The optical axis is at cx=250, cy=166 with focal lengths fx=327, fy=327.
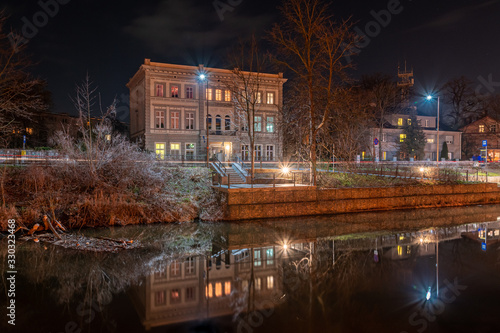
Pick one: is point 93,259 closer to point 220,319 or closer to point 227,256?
point 227,256

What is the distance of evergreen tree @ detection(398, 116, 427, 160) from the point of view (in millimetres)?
49344

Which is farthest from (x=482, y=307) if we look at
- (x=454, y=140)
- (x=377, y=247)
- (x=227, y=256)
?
(x=454, y=140)

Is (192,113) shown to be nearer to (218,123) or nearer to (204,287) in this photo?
(218,123)

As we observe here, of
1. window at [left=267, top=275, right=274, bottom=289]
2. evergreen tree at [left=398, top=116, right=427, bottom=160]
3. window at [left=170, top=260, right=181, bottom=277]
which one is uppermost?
evergreen tree at [left=398, top=116, right=427, bottom=160]

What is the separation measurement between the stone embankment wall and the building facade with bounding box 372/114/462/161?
23692 mm

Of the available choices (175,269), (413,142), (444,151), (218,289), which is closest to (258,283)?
(218,289)

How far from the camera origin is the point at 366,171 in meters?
29.8

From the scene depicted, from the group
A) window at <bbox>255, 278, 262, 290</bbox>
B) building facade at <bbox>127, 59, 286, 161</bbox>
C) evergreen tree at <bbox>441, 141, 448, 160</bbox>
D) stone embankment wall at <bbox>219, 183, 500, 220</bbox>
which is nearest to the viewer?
window at <bbox>255, 278, 262, 290</bbox>

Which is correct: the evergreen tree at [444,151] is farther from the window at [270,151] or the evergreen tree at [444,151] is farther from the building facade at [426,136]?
the window at [270,151]

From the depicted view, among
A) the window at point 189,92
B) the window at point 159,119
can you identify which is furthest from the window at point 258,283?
the window at point 189,92

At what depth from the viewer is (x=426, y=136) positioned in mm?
55000

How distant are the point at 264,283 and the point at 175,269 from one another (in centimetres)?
286

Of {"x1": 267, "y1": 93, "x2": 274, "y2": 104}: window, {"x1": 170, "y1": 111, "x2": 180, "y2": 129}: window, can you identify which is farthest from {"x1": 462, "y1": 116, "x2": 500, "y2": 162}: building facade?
{"x1": 170, "y1": 111, "x2": 180, "y2": 129}: window

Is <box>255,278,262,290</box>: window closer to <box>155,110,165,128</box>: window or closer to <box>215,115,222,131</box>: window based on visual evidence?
<box>155,110,165,128</box>: window
